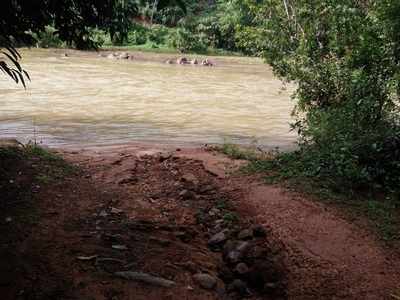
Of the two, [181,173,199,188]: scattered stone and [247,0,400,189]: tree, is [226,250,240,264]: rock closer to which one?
[181,173,199,188]: scattered stone

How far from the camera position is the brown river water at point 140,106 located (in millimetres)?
11266

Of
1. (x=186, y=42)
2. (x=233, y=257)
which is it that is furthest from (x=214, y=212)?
(x=186, y=42)

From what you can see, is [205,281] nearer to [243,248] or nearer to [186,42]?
[243,248]

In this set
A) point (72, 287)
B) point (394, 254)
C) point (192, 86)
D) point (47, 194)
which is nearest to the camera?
point (72, 287)

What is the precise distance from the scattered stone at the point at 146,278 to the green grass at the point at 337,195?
89.4 inches

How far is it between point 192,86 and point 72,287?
17.0 meters

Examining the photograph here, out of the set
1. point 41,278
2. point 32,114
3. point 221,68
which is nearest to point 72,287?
point 41,278

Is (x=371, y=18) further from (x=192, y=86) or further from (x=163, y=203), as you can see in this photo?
(x=192, y=86)

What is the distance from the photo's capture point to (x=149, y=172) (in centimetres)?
684

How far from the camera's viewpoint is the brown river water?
11266 mm

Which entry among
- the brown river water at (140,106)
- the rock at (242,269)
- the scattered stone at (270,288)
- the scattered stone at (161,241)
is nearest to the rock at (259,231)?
the rock at (242,269)

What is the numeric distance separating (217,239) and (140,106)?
34.5 ft

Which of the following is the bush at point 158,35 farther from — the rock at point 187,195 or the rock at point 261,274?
A: the rock at point 261,274

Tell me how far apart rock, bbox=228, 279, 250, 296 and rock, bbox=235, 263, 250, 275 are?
0.14 metres
